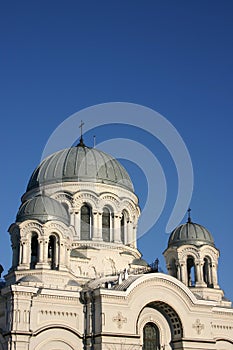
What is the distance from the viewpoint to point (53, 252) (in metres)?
29.4

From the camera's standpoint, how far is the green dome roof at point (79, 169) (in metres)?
34.4

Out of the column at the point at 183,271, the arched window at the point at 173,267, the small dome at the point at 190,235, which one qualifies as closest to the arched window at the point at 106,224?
the small dome at the point at 190,235

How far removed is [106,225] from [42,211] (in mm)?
5634

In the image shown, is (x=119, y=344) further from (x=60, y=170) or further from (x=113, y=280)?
(x=60, y=170)

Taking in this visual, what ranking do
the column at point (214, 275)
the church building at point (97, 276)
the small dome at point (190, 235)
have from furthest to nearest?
the small dome at point (190, 235) < the column at point (214, 275) < the church building at point (97, 276)

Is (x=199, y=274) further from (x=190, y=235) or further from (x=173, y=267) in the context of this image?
(x=190, y=235)

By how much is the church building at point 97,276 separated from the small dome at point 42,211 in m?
0.05

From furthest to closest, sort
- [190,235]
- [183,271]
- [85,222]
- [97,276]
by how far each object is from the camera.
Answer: [190,235], [85,222], [183,271], [97,276]

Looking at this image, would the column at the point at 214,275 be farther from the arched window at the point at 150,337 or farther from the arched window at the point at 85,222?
the arched window at the point at 85,222

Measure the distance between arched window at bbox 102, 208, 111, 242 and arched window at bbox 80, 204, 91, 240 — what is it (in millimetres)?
873

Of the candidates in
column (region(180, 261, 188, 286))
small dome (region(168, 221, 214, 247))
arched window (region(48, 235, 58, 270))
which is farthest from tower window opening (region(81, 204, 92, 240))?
column (region(180, 261, 188, 286))

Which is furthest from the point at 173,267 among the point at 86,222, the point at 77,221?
the point at 77,221

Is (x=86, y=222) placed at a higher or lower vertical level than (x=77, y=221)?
higher

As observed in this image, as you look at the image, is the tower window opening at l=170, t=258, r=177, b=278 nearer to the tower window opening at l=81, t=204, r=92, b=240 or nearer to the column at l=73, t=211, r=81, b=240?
the tower window opening at l=81, t=204, r=92, b=240
